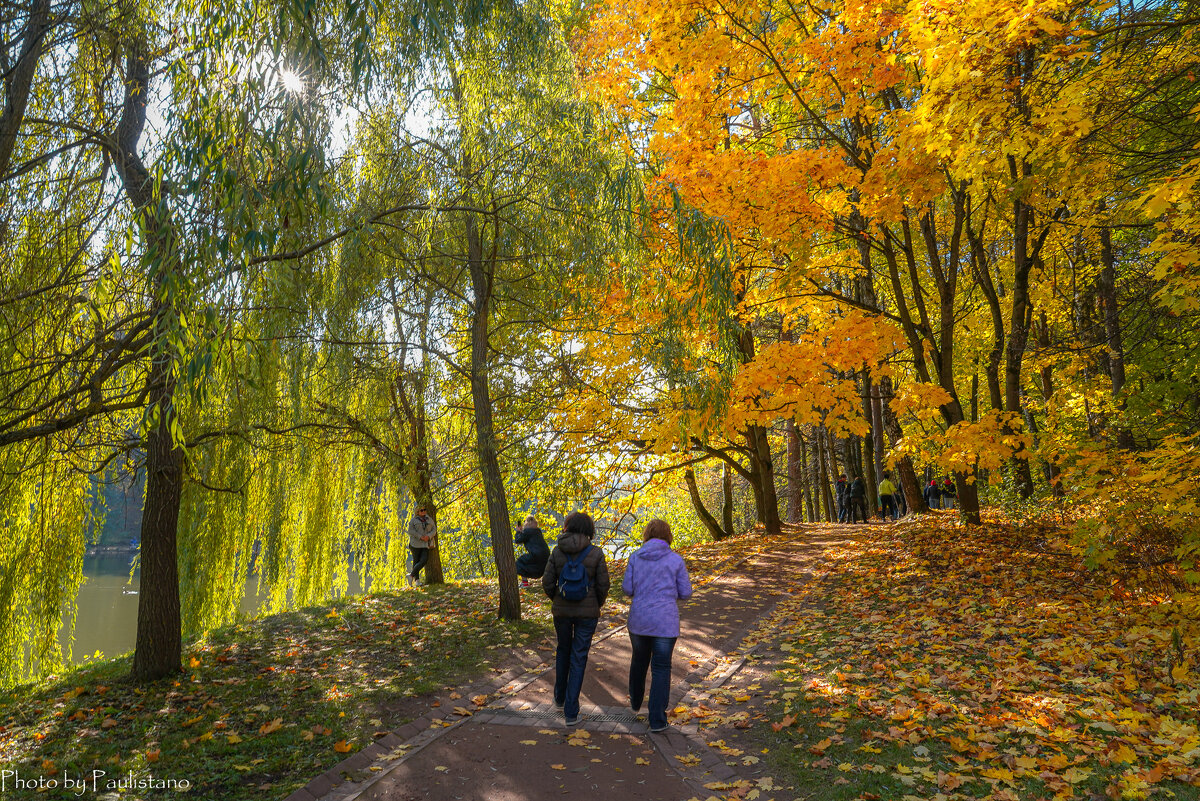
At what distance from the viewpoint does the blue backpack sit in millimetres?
5363

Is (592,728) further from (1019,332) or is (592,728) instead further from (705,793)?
(1019,332)

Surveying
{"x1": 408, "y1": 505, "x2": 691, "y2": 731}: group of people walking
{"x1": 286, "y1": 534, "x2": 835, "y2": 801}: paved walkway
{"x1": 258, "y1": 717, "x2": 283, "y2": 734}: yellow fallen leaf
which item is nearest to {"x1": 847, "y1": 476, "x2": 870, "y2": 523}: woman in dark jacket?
{"x1": 286, "y1": 534, "x2": 835, "y2": 801}: paved walkway

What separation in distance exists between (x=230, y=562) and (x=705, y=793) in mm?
7713

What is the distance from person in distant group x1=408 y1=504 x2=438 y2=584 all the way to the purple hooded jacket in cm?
771

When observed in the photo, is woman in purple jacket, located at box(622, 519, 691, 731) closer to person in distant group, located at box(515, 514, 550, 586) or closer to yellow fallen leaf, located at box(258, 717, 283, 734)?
person in distant group, located at box(515, 514, 550, 586)

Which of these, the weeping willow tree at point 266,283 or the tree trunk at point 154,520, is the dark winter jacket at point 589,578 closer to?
the weeping willow tree at point 266,283

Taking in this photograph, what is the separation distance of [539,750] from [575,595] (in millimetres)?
1120

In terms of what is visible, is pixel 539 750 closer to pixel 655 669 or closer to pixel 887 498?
pixel 655 669

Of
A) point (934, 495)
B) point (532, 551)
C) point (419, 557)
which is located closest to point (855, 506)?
point (934, 495)

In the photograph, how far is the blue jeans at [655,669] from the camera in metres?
5.04

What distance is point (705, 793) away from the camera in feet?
13.4

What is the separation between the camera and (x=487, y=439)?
8.50m

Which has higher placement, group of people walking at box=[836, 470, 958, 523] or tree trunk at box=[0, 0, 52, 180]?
tree trunk at box=[0, 0, 52, 180]

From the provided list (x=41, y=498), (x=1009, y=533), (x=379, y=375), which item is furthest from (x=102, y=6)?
(x=1009, y=533)
